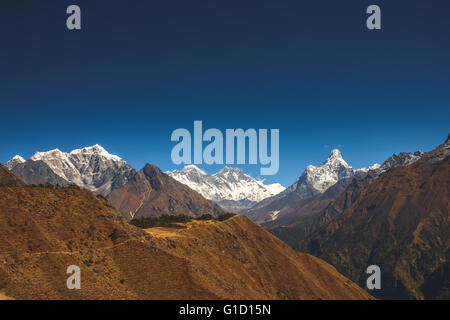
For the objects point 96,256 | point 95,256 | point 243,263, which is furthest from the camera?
point 243,263

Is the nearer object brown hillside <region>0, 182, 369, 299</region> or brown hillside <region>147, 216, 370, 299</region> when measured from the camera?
brown hillside <region>0, 182, 369, 299</region>

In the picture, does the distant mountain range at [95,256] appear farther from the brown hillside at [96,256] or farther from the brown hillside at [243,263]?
the brown hillside at [243,263]

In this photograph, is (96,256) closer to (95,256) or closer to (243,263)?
(95,256)

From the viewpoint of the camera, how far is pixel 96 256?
71188 millimetres

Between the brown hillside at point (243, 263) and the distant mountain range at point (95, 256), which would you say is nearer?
the distant mountain range at point (95, 256)

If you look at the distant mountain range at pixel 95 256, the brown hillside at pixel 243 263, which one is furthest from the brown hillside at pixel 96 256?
the brown hillside at pixel 243 263

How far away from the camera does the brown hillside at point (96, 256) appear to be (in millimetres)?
60781

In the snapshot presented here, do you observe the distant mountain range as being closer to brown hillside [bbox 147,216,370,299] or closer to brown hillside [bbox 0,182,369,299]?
brown hillside [bbox 0,182,369,299]

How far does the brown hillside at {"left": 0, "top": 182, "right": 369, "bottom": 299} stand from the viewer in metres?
60.8

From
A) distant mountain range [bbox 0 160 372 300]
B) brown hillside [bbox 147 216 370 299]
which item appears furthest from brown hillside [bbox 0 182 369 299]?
brown hillside [bbox 147 216 370 299]

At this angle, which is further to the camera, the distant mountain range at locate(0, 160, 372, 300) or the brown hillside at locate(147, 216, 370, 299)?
the brown hillside at locate(147, 216, 370, 299)

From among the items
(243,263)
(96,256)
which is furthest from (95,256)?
(243,263)
